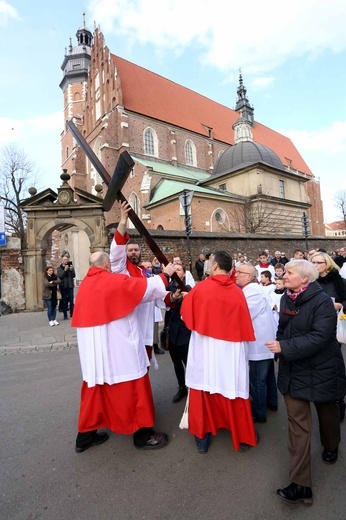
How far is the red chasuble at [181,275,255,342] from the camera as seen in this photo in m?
2.68

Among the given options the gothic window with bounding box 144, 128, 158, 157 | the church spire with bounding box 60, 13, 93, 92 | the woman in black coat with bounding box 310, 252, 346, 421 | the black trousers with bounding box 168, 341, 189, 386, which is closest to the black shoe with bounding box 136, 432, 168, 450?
the black trousers with bounding box 168, 341, 189, 386

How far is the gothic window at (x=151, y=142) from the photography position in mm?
32756

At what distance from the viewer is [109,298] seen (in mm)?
2709

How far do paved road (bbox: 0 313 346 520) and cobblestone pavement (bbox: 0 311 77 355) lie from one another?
323 cm

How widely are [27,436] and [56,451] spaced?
511mm

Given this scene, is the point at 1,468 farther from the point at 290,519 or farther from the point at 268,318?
the point at 268,318

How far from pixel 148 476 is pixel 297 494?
1.14 metres

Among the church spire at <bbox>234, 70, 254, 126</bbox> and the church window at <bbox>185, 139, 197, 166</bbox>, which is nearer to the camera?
the church window at <bbox>185, 139, 197, 166</bbox>

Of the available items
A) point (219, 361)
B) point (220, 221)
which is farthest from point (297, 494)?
point (220, 221)

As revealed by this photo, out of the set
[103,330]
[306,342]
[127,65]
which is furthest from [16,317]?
[127,65]

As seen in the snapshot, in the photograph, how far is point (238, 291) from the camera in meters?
2.80

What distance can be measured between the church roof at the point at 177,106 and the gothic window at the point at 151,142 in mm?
1688

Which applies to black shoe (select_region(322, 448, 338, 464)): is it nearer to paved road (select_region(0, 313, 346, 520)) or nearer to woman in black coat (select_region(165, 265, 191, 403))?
paved road (select_region(0, 313, 346, 520))

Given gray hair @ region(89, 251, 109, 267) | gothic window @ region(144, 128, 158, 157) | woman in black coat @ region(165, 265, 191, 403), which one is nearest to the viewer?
gray hair @ region(89, 251, 109, 267)
